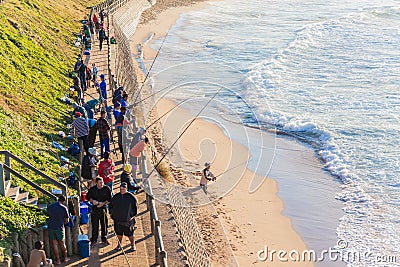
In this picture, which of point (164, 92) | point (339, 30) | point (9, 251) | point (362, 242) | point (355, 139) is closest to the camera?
point (9, 251)

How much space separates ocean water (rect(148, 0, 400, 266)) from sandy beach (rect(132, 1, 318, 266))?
1831mm

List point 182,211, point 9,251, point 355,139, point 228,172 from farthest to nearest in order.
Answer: point 355,139 < point 228,172 < point 182,211 < point 9,251

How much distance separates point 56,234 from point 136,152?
12.3 feet

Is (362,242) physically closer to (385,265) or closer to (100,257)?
(385,265)

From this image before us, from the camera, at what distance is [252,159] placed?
76.0 feet

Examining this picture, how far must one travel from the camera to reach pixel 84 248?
1186cm

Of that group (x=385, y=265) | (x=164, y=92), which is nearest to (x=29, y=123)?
(x=385, y=265)

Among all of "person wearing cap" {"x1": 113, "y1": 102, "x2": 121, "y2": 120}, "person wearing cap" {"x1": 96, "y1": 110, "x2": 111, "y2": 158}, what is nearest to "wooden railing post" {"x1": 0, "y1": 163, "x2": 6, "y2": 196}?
"person wearing cap" {"x1": 96, "y1": 110, "x2": 111, "y2": 158}

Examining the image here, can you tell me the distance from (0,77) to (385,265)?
38.6 feet

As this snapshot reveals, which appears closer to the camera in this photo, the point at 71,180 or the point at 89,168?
the point at 89,168

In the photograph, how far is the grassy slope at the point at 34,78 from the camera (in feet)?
51.7

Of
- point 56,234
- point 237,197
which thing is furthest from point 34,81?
point 56,234

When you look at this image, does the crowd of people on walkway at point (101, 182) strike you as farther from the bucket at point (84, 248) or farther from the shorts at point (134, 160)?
the bucket at point (84, 248)

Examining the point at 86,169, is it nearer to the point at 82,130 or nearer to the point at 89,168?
the point at 89,168
